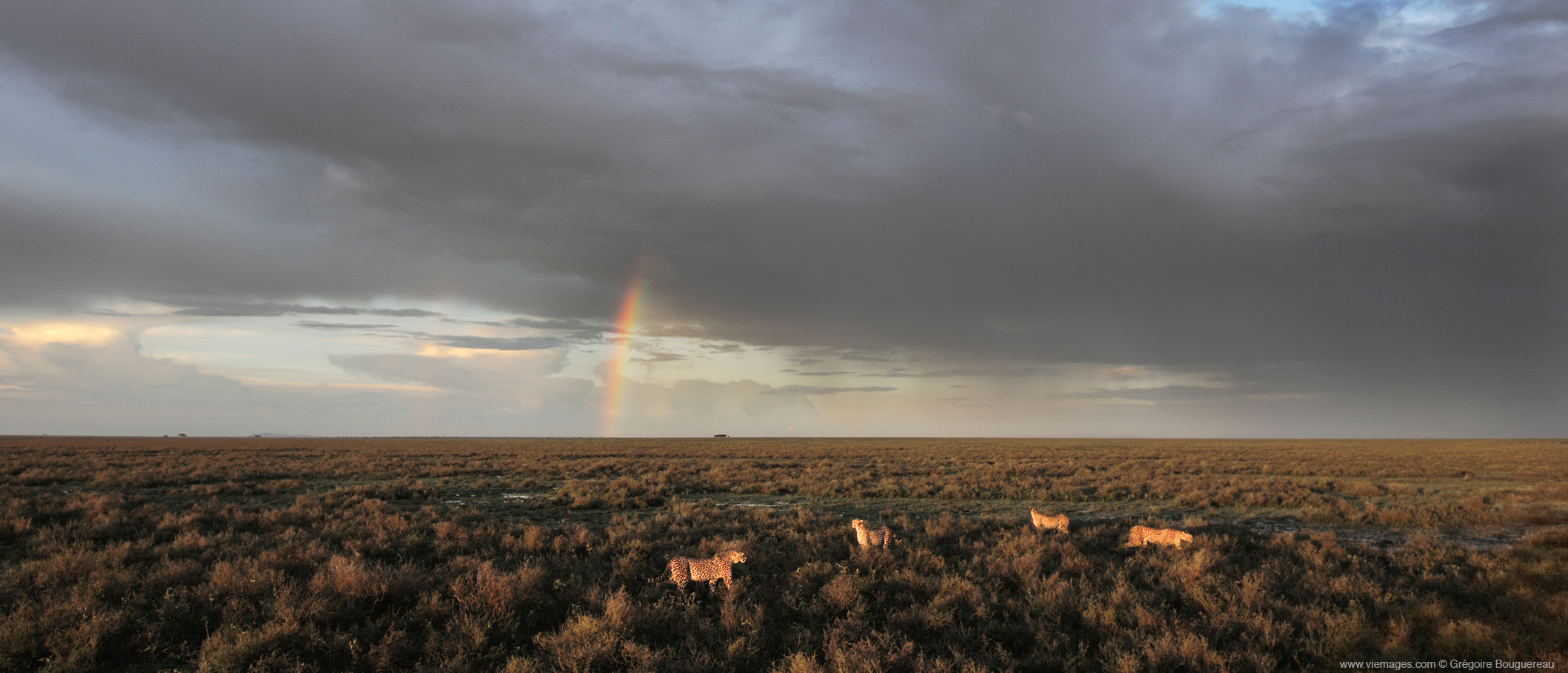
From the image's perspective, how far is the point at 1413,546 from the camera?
12.1 meters

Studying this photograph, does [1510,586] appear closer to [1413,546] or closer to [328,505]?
[1413,546]

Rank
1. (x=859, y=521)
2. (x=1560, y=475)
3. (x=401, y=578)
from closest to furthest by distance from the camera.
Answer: (x=401, y=578), (x=859, y=521), (x=1560, y=475)

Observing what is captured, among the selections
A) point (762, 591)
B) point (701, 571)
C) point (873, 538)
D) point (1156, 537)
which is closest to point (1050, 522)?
point (1156, 537)

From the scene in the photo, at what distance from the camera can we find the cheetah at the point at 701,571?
380 inches

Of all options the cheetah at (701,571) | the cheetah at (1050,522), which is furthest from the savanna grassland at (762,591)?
the cheetah at (1050,522)

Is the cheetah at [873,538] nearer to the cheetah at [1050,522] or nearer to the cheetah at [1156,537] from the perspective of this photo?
the cheetah at [1050,522]

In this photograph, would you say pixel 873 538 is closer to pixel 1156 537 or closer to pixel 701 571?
pixel 701 571

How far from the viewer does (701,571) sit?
984 centimetres

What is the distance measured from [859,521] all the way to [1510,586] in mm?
9677

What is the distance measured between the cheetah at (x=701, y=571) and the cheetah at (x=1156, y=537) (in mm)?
8110

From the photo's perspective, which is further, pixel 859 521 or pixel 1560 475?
pixel 1560 475

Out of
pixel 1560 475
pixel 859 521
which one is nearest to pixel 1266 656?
pixel 859 521

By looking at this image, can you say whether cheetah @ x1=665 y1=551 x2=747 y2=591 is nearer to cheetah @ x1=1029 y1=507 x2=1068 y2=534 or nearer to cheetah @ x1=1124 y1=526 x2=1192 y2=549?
cheetah @ x1=1029 y1=507 x2=1068 y2=534

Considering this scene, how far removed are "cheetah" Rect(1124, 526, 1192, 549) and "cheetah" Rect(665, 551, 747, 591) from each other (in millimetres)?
8110
